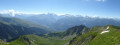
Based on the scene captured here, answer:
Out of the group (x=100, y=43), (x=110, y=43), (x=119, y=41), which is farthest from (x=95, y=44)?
(x=119, y=41)

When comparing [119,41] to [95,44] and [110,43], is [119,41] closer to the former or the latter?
[110,43]

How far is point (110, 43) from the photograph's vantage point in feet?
272

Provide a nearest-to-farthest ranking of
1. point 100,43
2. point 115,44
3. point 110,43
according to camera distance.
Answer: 1. point 115,44
2. point 110,43
3. point 100,43

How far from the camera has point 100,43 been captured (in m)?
91.1

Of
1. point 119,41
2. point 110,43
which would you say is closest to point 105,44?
point 110,43

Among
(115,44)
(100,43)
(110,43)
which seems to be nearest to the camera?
(115,44)

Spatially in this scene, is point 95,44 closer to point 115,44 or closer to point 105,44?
point 105,44

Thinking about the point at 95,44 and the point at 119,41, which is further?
the point at 95,44

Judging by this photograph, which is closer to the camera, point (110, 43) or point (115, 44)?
point (115, 44)

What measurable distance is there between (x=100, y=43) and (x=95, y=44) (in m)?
5.30

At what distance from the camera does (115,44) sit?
3059 inches

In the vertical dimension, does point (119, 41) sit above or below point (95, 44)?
above

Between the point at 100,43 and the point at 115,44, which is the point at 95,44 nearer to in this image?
the point at 100,43

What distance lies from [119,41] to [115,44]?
4090 millimetres
